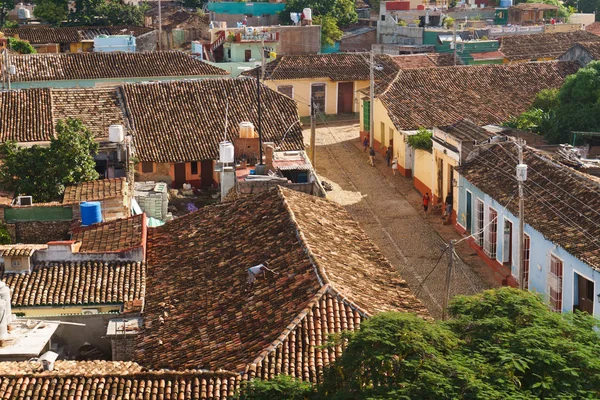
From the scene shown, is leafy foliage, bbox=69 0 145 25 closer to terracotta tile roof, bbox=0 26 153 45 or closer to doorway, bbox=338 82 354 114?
terracotta tile roof, bbox=0 26 153 45

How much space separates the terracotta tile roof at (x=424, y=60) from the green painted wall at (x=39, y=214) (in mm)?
28649

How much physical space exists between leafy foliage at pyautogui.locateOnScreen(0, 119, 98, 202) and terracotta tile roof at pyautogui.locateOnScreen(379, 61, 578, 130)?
15873 millimetres

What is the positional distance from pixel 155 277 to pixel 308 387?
831 centimetres

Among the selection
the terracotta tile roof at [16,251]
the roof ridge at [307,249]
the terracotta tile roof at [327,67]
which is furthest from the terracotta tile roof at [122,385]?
the terracotta tile roof at [327,67]

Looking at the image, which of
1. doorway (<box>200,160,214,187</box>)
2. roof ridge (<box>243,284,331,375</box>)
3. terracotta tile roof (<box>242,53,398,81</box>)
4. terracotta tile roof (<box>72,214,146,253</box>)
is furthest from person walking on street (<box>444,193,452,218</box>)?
terracotta tile roof (<box>242,53,398,81</box>)

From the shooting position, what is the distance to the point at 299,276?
66.3ft

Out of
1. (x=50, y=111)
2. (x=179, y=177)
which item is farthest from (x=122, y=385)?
(x=50, y=111)

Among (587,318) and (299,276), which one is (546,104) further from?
(587,318)

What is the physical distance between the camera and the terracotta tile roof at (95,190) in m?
26.3

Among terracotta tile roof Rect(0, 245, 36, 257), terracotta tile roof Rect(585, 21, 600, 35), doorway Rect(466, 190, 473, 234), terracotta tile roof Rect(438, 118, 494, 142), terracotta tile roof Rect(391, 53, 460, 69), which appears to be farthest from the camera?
terracotta tile roof Rect(585, 21, 600, 35)

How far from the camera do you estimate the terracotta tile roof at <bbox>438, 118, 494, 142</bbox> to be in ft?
107

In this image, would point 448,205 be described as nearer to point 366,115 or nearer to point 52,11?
point 366,115

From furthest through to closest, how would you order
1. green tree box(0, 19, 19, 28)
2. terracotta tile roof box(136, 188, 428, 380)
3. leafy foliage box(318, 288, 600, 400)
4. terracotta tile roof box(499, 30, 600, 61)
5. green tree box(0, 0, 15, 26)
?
green tree box(0, 0, 15, 26) → green tree box(0, 19, 19, 28) → terracotta tile roof box(499, 30, 600, 61) → terracotta tile roof box(136, 188, 428, 380) → leafy foliage box(318, 288, 600, 400)

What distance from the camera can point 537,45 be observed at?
184ft
